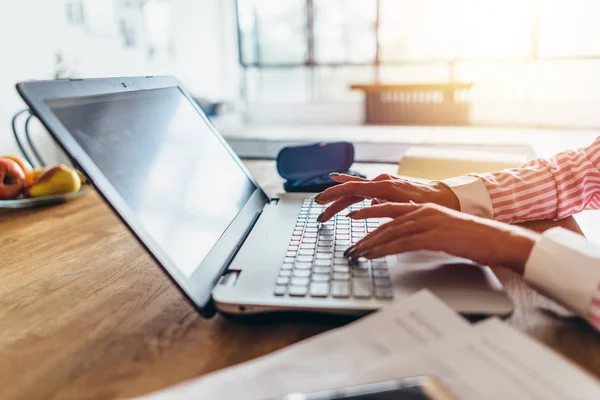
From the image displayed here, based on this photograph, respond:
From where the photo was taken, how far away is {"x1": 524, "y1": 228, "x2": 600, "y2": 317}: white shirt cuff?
0.43 m

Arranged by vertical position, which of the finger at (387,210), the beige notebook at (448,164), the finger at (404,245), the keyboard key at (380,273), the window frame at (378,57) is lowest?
the beige notebook at (448,164)

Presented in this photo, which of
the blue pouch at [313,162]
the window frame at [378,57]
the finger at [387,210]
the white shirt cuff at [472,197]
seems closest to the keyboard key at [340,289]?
the finger at [387,210]

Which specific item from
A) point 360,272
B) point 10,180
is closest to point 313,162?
point 360,272

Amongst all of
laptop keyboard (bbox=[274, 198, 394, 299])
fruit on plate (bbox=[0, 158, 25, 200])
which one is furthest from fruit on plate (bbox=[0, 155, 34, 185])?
laptop keyboard (bbox=[274, 198, 394, 299])

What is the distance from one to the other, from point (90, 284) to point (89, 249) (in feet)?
0.45

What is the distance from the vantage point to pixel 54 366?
0.40 metres

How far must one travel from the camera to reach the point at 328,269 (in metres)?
0.49

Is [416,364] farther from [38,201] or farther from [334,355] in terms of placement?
[38,201]

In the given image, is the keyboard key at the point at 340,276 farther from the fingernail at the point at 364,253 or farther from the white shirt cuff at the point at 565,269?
the white shirt cuff at the point at 565,269

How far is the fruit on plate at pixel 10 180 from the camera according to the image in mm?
933

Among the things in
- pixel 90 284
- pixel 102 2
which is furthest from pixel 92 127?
pixel 102 2

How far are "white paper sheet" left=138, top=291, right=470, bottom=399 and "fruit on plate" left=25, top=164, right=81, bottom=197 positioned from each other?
732 mm

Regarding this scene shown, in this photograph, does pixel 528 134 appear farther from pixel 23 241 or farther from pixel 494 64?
pixel 23 241

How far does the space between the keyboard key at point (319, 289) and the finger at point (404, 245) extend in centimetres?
7
